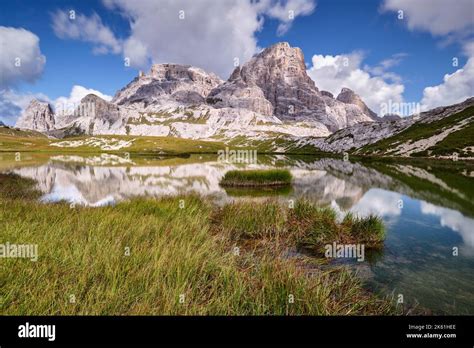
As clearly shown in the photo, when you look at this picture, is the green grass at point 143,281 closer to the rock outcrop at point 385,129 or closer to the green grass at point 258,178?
the green grass at point 258,178

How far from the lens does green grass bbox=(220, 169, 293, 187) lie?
43875mm

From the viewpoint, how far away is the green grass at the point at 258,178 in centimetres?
4388

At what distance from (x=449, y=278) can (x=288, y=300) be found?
9.96 m

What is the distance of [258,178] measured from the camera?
43875mm

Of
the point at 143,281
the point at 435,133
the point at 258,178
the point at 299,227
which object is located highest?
the point at 435,133

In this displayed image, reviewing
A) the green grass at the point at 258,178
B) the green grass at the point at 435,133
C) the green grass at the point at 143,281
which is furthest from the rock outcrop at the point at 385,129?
the green grass at the point at 143,281

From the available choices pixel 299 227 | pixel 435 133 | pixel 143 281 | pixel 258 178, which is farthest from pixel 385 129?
pixel 143 281

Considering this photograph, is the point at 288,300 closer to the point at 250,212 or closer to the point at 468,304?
the point at 468,304

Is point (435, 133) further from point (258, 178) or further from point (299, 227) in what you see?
point (299, 227)

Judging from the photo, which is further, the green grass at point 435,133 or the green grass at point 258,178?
the green grass at point 435,133

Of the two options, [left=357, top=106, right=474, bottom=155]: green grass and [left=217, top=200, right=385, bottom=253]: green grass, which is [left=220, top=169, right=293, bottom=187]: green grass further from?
[left=357, top=106, right=474, bottom=155]: green grass
